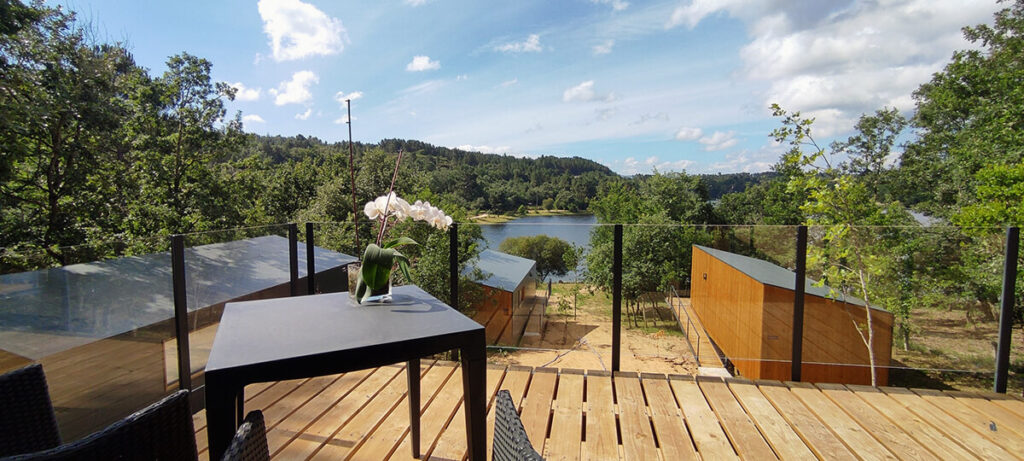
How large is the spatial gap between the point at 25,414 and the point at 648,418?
2.10 meters

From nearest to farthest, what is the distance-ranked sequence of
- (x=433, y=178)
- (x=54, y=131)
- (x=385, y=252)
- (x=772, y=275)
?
(x=385, y=252)
(x=772, y=275)
(x=54, y=131)
(x=433, y=178)

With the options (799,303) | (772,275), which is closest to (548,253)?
(772,275)

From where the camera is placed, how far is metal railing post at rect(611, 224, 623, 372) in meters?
2.68

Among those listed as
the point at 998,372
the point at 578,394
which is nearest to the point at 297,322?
the point at 578,394

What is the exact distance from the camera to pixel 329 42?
10.9 meters

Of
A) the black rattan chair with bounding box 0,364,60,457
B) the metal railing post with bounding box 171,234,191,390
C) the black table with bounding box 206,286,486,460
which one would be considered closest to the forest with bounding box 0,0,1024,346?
the metal railing post with bounding box 171,234,191,390

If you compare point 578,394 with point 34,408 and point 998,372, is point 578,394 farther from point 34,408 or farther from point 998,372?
point 998,372

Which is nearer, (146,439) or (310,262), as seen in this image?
(146,439)

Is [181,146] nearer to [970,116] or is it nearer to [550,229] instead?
[550,229]

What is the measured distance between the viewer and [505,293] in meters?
3.58

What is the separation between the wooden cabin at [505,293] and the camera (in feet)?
10.8

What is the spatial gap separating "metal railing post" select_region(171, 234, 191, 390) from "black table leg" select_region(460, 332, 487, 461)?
181 cm

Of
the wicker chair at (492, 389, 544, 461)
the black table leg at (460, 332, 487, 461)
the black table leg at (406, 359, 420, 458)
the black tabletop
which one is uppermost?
the black tabletop

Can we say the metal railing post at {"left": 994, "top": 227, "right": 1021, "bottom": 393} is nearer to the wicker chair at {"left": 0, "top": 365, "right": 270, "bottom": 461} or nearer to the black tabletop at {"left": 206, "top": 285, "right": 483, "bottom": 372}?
the black tabletop at {"left": 206, "top": 285, "right": 483, "bottom": 372}
